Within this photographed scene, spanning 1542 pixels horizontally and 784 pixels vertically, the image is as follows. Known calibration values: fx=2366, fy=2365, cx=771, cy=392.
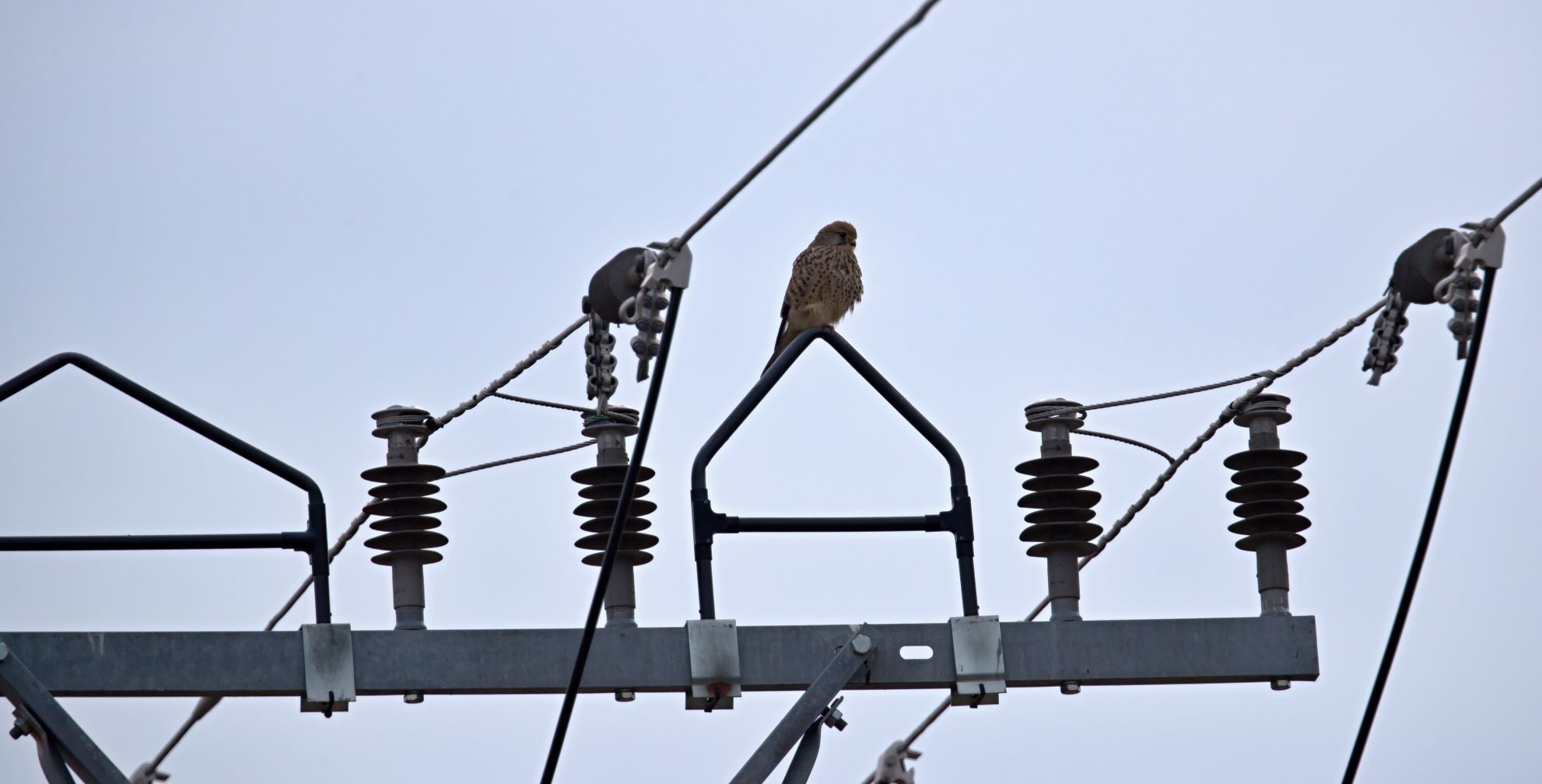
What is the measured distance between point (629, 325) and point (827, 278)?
192 inches

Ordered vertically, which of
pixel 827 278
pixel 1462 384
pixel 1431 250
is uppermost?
pixel 827 278

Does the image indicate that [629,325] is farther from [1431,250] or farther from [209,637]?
[1431,250]

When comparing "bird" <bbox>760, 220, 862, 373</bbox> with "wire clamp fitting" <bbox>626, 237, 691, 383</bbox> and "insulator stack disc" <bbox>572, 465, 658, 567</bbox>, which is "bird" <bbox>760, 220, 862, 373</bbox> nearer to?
"insulator stack disc" <bbox>572, 465, 658, 567</bbox>

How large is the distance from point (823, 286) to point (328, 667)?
4.79 m

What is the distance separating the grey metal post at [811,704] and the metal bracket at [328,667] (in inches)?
44.4

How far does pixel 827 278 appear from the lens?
11055mm

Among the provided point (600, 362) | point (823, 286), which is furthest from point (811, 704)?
point (823, 286)

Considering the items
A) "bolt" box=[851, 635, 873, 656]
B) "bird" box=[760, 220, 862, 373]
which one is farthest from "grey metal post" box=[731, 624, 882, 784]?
"bird" box=[760, 220, 862, 373]

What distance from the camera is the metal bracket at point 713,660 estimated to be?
6.80m

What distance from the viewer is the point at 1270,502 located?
768 centimetres

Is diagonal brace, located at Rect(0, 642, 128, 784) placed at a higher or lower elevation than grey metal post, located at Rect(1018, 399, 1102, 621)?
lower

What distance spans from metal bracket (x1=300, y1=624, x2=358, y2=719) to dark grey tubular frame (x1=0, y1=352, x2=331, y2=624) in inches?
3.2

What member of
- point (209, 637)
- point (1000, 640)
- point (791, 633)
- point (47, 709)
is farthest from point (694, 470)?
point (47, 709)

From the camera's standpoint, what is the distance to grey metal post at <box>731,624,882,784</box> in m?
6.69
